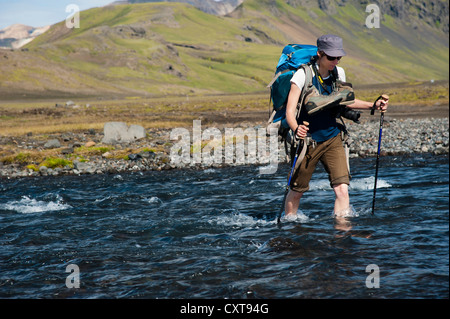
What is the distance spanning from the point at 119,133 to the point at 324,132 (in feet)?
76.6

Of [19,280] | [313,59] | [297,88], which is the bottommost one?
[19,280]

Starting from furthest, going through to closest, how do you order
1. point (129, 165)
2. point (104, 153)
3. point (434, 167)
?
point (104, 153) < point (129, 165) < point (434, 167)

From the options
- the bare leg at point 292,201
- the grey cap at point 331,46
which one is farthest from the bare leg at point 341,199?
the grey cap at point 331,46

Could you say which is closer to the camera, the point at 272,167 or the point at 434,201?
the point at 434,201

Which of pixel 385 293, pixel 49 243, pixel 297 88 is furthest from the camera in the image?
pixel 49 243

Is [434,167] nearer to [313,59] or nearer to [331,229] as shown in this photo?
[331,229]

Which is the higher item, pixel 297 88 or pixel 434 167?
pixel 297 88

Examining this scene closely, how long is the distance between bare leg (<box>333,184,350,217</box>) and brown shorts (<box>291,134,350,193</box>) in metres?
0.12

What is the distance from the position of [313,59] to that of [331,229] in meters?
3.36

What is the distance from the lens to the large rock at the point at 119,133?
30.3 metres

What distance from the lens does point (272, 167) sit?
67.1ft

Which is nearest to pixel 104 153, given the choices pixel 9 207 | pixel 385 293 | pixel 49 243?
pixel 9 207

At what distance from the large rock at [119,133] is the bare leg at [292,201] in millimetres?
21388

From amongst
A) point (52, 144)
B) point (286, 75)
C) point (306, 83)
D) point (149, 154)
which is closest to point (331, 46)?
point (306, 83)
